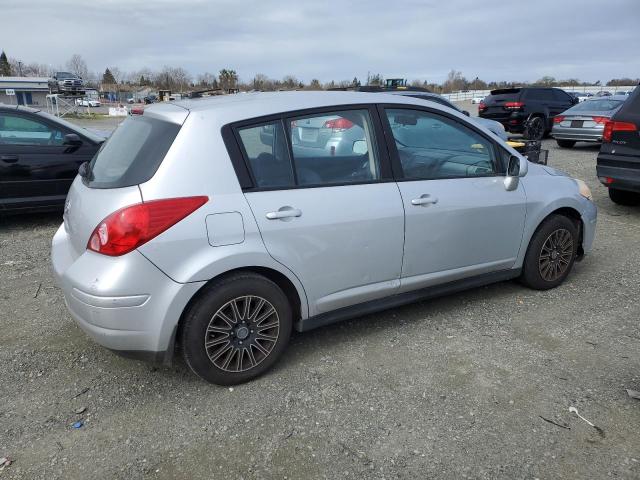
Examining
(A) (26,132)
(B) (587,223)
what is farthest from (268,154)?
(A) (26,132)

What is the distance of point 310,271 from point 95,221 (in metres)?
1.26

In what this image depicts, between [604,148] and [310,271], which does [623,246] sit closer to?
[604,148]

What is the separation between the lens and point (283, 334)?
3.22m

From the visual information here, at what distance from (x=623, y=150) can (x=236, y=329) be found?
19.3ft

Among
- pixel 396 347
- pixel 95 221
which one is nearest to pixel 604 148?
pixel 396 347

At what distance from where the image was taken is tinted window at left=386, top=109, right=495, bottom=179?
3.62m

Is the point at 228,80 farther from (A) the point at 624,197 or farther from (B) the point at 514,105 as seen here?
(A) the point at 624,197

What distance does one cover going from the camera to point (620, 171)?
264 inches

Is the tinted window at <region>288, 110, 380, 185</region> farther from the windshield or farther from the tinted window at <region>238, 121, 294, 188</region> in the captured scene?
the windshield

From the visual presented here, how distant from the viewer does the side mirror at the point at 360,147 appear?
3449 mm

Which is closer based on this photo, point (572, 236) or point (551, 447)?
point (551, 447)

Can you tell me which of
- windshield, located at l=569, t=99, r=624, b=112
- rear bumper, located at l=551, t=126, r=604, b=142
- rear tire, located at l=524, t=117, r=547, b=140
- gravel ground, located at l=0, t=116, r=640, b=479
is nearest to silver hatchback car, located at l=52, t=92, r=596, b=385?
gravel ground, located at l=0, t=116, r=640, b=479

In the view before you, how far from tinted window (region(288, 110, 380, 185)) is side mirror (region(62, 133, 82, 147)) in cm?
459

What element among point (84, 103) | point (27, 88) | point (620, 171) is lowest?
point (84, 103)
